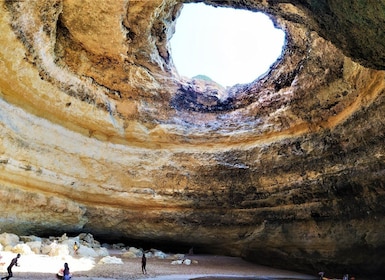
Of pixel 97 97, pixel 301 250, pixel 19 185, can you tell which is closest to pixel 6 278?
pixel 19 185

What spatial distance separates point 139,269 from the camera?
35.5 ft

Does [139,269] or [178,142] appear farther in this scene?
[178,142]

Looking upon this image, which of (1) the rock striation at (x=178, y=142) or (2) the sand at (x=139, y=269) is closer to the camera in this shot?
(2) the sand at (x=139, y=269)

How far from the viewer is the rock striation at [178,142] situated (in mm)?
10930

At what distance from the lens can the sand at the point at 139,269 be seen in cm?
916

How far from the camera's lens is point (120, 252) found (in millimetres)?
13844

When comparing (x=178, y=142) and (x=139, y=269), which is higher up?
(x=178, y=142)

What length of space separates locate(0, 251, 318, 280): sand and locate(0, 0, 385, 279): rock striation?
1.06 meters

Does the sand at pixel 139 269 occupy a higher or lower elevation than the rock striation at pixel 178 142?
lower

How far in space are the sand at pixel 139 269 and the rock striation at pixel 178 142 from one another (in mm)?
1060

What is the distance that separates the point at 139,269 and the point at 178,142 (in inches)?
227

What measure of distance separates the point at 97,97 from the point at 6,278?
302 inches

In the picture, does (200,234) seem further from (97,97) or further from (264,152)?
(97,97)

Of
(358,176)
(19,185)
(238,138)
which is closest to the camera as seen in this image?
(358,176)
